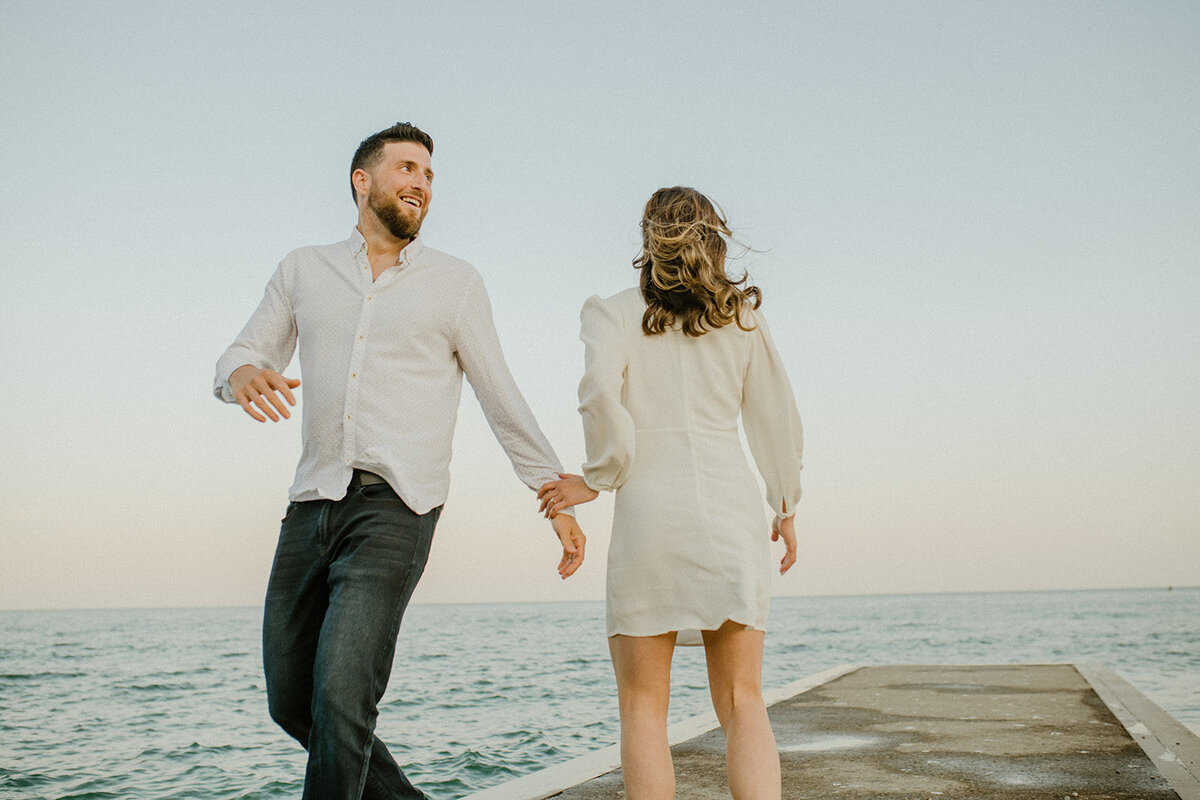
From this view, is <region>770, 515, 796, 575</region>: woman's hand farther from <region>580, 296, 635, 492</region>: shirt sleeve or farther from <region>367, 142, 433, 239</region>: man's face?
<region>367, 142, 433, 239</region>: man's face

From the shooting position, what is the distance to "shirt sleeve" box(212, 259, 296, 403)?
3.09 metres

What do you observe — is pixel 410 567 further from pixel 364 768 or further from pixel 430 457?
pixel 364 768

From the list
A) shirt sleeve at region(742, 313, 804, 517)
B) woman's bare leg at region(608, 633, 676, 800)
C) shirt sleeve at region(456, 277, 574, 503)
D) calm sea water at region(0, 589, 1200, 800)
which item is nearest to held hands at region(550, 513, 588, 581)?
shirt sleeve at region(456, 277, 574, 503)

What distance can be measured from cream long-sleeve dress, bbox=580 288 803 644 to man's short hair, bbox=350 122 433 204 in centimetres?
86

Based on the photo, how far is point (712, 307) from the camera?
286cm

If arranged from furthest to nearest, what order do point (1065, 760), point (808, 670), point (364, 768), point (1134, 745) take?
point (808, 670)
point (1134, 745)
point (1065, 760)
point (364, 768)

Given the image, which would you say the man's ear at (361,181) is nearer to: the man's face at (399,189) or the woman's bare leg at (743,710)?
the man's face at (399,189)

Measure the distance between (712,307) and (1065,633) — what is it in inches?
1764

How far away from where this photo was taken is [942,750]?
5406 mm

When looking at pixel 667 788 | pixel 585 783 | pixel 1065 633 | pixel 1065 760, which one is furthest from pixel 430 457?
pixel 1065 633


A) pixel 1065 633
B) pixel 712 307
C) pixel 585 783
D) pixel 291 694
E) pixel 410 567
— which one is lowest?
pixel 1065 633

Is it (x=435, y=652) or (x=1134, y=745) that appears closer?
(x=1134, y=745)

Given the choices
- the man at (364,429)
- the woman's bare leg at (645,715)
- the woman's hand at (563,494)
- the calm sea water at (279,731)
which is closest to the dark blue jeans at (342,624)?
the man at (364,429)

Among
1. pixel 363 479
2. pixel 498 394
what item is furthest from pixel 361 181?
pixel 363 479
